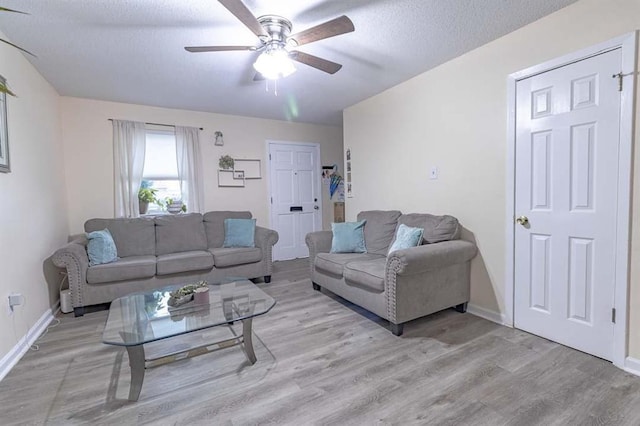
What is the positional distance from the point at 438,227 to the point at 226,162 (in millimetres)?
3259

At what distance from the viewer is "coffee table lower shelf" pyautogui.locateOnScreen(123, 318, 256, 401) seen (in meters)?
1.72

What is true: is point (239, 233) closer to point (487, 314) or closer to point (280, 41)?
point (280, 41)

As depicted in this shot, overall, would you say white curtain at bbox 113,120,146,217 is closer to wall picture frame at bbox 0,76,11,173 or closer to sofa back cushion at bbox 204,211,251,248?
sofa back cushion at bbox 204,211,251,248

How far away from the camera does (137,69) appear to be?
2.89 m

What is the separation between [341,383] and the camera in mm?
1812

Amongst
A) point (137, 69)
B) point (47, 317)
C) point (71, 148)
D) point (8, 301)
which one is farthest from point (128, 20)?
point (47, 317)

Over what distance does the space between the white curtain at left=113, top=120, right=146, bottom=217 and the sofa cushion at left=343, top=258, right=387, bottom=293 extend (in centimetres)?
301

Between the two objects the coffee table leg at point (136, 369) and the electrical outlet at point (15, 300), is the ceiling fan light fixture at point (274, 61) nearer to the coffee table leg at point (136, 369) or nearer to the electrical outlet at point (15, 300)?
the coffee table leg at point (136, 369)

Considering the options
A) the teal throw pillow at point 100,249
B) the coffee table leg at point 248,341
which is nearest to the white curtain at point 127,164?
the teal throw pillow at point 100,249

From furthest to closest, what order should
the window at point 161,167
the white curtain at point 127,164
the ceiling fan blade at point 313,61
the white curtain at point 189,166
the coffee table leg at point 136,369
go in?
1. the white curtain at point 189,166
2. the window at point 161,167
3. the white curtain at point 127,164
4. the ceiling fan blade at point 313,61
5. the coffee table leg at point 136,369

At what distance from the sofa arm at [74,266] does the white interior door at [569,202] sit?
155 inches

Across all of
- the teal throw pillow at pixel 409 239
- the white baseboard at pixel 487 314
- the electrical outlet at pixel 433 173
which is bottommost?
the white baseboard at pixel 487 314

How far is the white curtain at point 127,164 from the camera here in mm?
3883

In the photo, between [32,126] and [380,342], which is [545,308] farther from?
[32,126]
